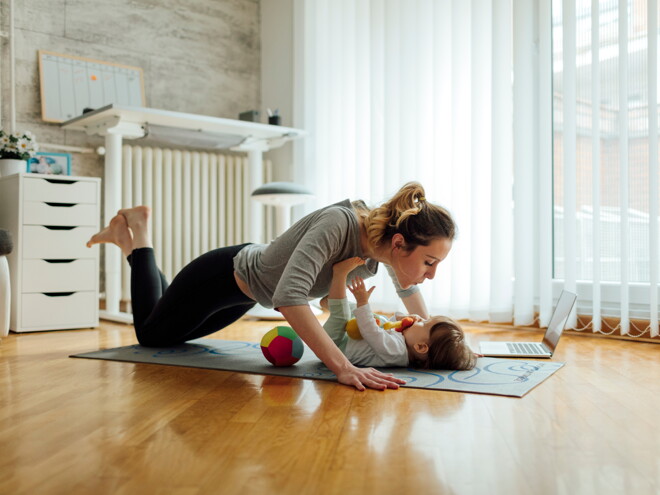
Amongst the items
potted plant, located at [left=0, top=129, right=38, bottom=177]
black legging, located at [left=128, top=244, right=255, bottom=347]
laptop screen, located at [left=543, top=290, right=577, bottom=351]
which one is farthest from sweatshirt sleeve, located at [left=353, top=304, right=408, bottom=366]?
potted plant, located at [left=0, top=129, right=38, bottom=177]

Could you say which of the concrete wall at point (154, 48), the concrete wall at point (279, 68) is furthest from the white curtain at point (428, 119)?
the concrete wall at point (154, 48)

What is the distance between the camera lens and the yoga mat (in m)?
1.79

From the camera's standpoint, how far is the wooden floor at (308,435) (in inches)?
41.3

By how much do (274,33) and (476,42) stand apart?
1.57 meters

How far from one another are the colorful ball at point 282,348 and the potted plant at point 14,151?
1.76m

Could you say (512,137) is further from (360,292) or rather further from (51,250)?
(51,250)

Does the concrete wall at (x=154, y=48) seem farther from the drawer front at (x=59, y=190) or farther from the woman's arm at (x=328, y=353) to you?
the woman's arm at (x=328, y=353)

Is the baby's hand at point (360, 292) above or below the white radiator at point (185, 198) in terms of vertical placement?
below

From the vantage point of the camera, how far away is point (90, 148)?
372cm

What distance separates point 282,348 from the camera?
6.71 ft

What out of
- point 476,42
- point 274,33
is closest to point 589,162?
point 476,42

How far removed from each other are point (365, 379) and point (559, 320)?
1.03 meters

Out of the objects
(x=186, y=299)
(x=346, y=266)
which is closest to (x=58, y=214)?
(x=186, y=299)

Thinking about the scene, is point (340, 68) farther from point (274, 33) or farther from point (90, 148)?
point (90, 148)
